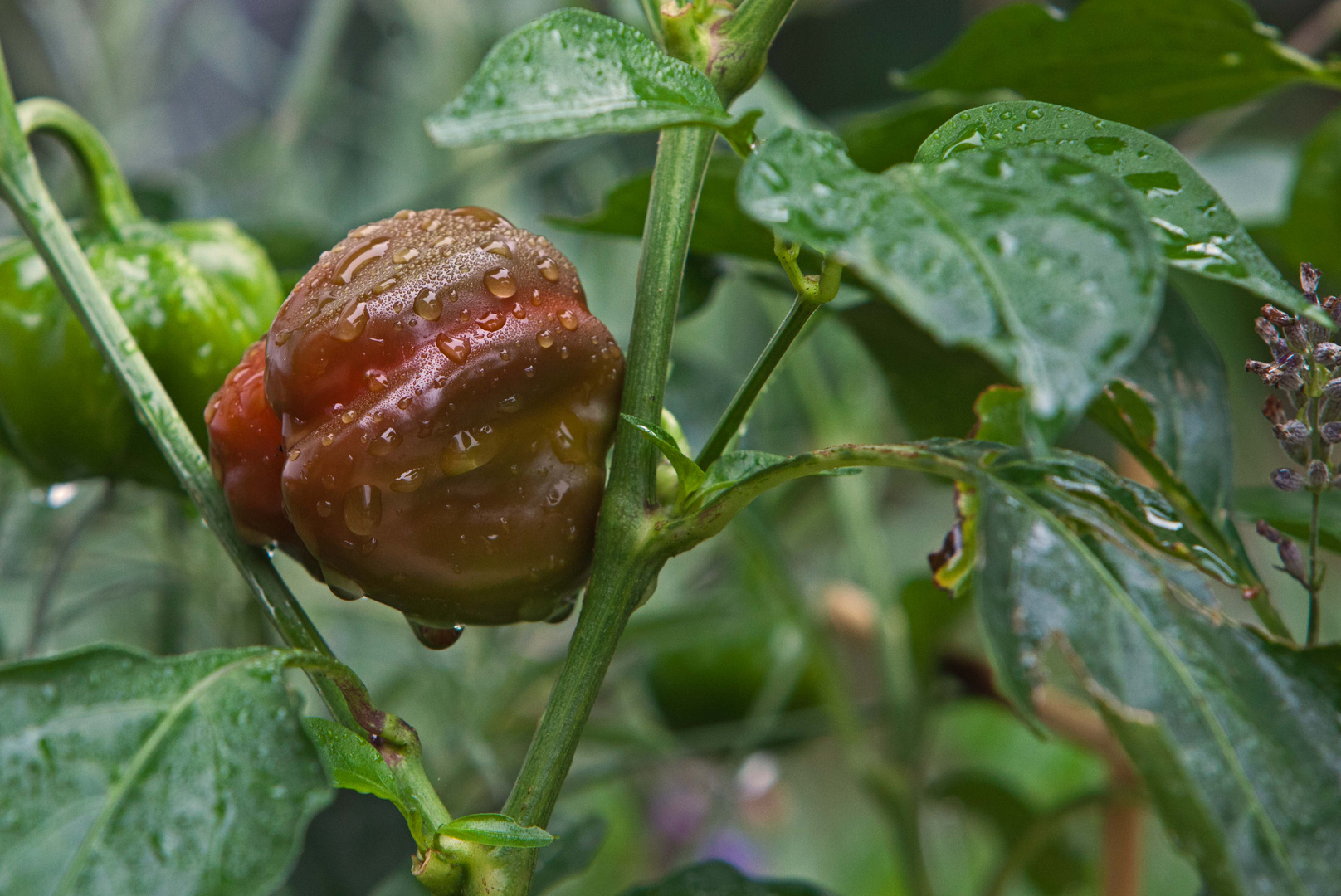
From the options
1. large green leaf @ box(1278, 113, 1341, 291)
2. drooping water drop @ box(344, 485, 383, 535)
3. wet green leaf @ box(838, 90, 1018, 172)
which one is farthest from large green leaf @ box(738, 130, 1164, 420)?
large green leaf @ box(1278, 113, 1341, 291)

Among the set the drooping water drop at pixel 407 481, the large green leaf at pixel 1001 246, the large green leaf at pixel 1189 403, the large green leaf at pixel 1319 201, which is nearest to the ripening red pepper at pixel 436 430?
the drooping water drop at pixel 407 481

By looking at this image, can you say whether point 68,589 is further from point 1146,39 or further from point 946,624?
point 1146,39

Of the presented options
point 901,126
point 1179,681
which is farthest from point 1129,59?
point 1179,681

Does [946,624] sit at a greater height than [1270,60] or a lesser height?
lesser

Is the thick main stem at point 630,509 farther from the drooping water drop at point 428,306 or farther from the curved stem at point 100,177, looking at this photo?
the curved stem at point 100,177

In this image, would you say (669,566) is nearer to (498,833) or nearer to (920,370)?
(920,370)

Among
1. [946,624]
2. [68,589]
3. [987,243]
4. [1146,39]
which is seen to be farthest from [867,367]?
[987,243]
